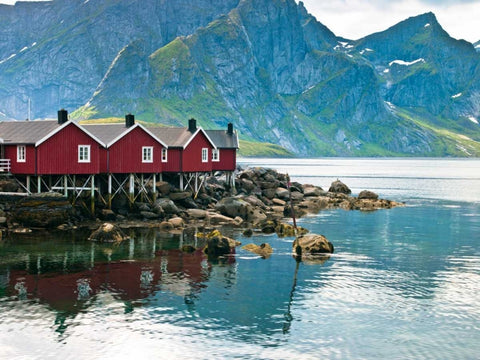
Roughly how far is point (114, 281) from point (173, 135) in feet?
148

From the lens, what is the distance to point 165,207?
72.8m

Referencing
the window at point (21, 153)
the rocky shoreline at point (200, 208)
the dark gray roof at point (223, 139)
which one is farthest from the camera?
the dark gray roof at point (223, 139)

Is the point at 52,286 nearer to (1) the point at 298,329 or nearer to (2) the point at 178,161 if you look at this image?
(1) the point at 298,329

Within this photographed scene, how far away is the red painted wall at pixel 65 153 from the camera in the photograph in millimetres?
64000

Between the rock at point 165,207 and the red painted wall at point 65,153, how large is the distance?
9.20 m

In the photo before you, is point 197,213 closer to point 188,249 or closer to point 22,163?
point 22,163

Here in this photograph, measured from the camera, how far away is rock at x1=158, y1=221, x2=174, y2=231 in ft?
215

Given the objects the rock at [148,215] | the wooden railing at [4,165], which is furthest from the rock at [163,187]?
the wooden railing at [4,165]

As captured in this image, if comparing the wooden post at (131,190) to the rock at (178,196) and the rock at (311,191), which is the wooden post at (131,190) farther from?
the rock at (311,191)

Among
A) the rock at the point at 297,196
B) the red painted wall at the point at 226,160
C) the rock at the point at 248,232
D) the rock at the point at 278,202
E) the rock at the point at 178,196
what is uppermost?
the red painted wall at the point at 226,160

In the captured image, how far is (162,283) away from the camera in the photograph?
3906cm

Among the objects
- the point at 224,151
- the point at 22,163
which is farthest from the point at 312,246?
the point at 224,151

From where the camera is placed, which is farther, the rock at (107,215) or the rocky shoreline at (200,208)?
the rock at (107,215)

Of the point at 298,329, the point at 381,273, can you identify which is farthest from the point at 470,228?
the point at 298,329
